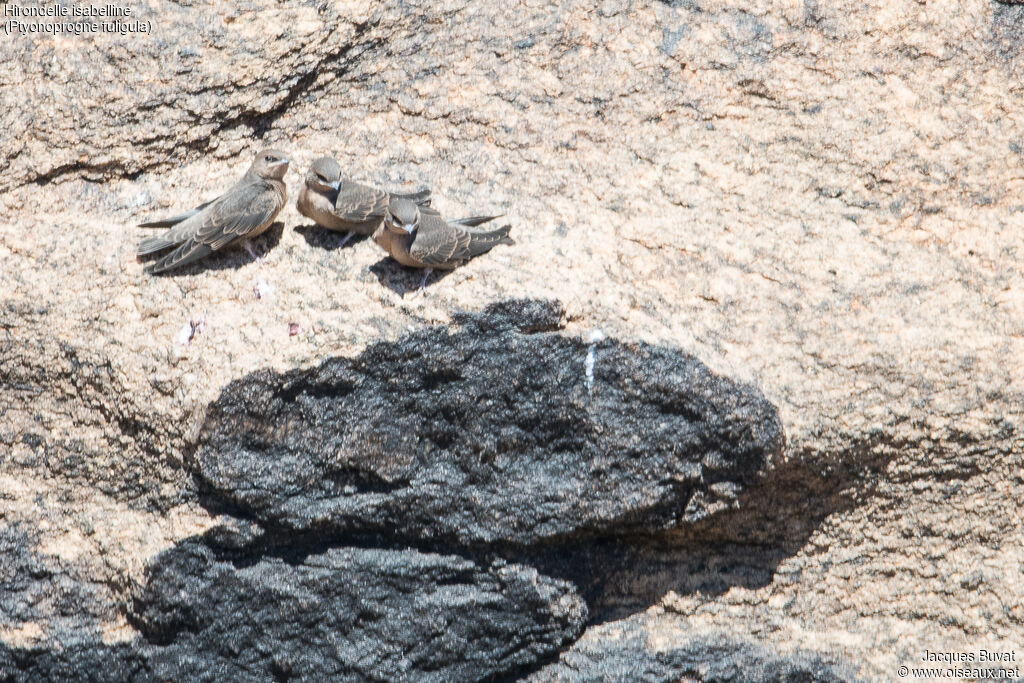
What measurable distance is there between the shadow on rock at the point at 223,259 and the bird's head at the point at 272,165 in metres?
0.35

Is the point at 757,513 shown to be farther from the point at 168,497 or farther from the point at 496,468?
the point at 168,497

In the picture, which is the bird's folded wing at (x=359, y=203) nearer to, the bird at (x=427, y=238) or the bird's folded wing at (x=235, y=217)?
the bird at (x=427, y=238)


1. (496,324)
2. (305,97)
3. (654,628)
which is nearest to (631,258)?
(496,324)

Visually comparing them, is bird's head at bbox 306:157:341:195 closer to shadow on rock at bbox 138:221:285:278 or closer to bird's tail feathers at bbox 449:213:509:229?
shadow on rock at bbox 138:221:285:278

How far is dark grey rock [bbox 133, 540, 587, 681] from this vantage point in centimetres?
435

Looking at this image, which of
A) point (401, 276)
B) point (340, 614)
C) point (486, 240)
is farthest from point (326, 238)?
point (340, 614)

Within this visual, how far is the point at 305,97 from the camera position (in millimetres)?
5672

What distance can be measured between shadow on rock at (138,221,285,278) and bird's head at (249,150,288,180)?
1.15 feet

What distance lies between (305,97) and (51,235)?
1.63m

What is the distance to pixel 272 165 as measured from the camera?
500 cm

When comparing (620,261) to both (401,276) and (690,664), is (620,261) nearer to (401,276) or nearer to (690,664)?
(401,276)

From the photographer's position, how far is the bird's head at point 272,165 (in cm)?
500

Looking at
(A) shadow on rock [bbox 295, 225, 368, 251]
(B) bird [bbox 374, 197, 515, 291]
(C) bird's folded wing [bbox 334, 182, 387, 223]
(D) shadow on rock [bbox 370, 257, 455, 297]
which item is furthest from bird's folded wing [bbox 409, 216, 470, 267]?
(A) shadow on rock [bbox 295, 225, 368, 251]

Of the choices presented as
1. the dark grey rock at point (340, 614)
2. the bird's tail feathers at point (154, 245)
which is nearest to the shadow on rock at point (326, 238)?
the bird's tail feathers at point (154, 245)
